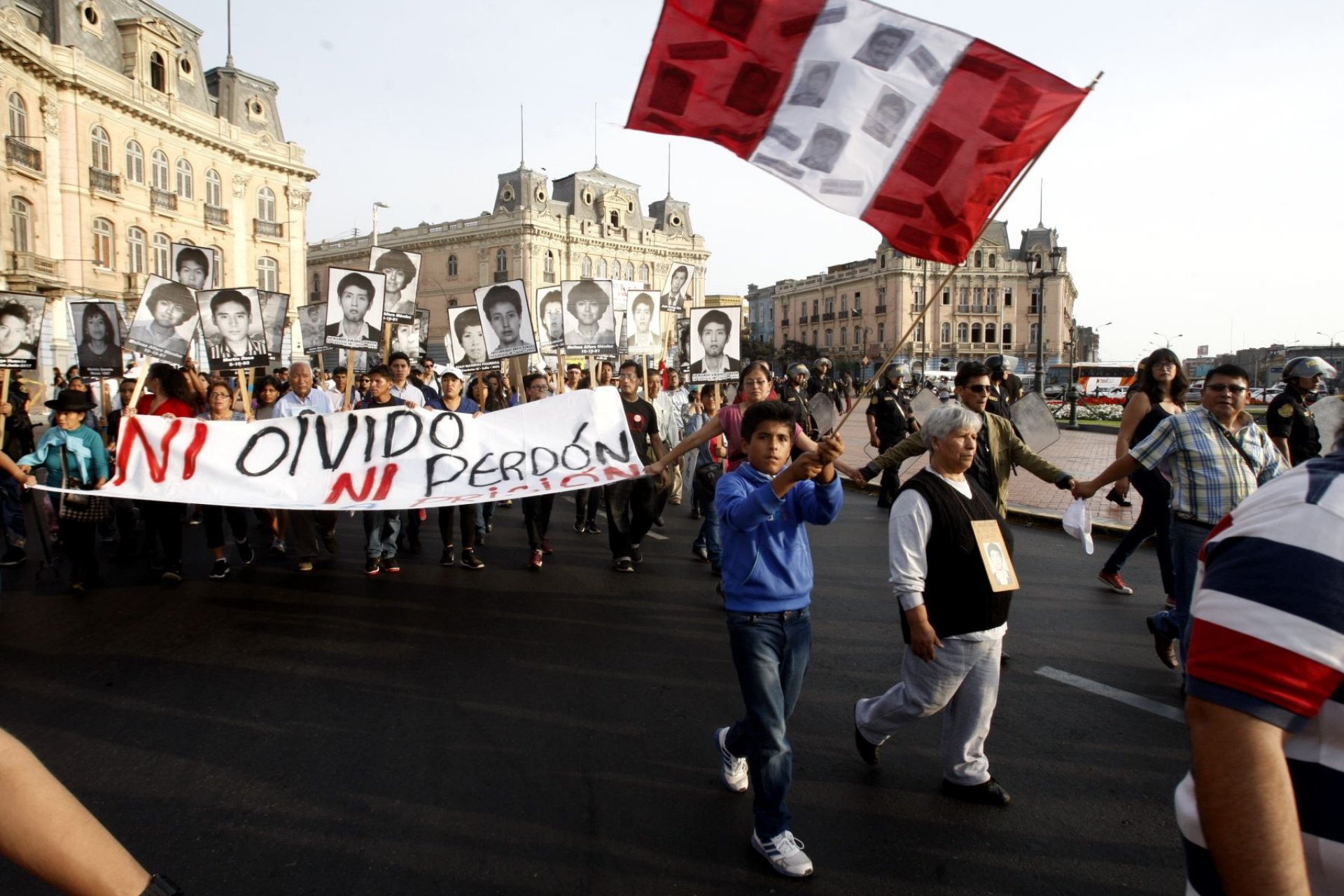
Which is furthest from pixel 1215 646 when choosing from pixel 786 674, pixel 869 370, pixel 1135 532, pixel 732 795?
pixel 869 370

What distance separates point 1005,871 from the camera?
290cm

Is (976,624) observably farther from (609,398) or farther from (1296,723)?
(609,398)

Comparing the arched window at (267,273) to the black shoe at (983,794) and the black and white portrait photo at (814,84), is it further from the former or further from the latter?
the black shoe at (983,794)

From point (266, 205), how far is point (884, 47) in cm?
4163

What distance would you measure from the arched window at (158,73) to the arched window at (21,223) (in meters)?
8.60

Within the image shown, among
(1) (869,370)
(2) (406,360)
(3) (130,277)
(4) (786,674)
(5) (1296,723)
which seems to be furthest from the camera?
(1) (869,370)

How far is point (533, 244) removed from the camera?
6881 centimetres

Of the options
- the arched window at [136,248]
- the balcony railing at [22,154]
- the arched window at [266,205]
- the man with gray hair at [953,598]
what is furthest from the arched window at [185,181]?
the man with gray hair at [953,598]

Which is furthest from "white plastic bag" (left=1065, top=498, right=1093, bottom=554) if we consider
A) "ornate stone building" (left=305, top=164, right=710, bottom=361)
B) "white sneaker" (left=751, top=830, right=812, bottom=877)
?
"ornate stone building" (left=305, top=164, right=710, bottom=361)

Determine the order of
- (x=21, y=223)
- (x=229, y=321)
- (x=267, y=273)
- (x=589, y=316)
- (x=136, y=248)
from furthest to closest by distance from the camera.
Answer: (x=267, y=273) < (x=136, y=248) < (x=21, y=223) < (x=589, y=316) < (x=229, y=321)

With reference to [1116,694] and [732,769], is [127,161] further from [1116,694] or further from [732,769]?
[1116,694]

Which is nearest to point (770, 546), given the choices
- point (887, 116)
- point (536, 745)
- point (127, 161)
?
point (536, 745)

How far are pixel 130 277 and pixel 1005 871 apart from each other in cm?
3694

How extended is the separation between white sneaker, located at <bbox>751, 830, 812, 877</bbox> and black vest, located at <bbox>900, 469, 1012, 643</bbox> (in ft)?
3.05
